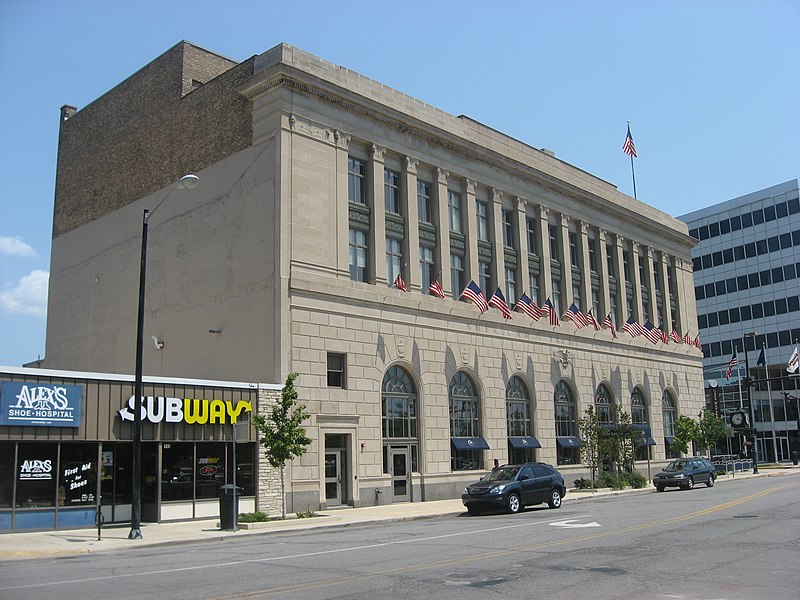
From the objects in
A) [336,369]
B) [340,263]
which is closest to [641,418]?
[336,369]

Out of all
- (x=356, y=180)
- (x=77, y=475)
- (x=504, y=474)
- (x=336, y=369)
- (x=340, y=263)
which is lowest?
(x=504, y=474)

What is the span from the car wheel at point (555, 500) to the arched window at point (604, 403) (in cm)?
2131

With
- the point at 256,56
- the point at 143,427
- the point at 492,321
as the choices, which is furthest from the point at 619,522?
the point at 256,56

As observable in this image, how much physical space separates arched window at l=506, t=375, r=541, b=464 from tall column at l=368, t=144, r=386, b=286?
11297mm

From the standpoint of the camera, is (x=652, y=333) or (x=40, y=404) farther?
(x=652, y=333)

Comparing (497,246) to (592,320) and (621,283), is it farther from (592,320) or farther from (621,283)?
(621,283)

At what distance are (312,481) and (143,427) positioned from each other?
766 centimetres

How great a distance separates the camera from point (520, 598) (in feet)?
36.7

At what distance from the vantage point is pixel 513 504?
27828mm

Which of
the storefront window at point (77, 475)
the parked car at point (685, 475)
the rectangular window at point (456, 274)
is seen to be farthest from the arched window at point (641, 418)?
the storefront window at point (77, 475)

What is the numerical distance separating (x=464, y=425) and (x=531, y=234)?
14.0 metres

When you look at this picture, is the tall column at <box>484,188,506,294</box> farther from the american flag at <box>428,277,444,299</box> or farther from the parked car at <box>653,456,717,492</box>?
the parked car at <box>653,456,717,492</box>

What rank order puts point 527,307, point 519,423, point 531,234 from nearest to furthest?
point 527,307 < point 519,423 < point 531,234

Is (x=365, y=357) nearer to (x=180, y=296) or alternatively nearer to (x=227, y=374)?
(x=227, y=374)
